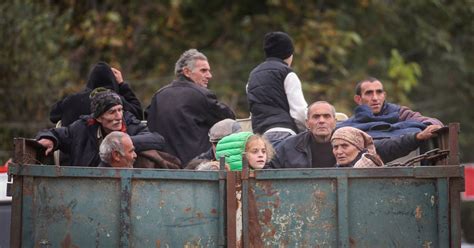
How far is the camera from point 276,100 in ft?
31.4

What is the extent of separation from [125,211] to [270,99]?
2687 millimetres

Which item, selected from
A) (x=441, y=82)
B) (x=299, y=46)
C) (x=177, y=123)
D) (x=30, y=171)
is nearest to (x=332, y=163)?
(x=177, y=123)

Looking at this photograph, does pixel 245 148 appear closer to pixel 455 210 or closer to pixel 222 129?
pixel 222 129

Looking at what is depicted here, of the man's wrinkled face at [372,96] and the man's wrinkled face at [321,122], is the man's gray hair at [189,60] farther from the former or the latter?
the man's wrinkled face at [372,96]

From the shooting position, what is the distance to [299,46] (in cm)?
1867

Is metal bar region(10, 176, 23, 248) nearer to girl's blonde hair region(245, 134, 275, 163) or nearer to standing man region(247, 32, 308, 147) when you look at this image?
girl's blonde hair region(245, 134, 275, 163)

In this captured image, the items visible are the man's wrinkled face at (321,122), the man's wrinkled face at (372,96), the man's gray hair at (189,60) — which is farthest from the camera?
the man's wrinkled face at (372,96)

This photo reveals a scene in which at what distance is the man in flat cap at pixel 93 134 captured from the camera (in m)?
8.49

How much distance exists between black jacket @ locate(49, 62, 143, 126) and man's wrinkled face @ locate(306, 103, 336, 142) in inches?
57.2

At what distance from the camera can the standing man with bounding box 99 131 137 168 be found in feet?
26.0

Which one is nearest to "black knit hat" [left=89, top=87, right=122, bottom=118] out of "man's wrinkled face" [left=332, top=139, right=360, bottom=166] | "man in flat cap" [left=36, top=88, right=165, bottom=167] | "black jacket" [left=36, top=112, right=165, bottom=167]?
"man in flat cap" [left=36, top=88, right=165, bottom=167]

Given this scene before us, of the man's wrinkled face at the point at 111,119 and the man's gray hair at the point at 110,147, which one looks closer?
the man's gray hair at the point at 110,147

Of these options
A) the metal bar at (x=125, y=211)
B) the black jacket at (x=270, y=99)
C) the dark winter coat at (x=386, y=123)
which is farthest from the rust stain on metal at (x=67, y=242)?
the dark winter coat at (x=386, y=123)

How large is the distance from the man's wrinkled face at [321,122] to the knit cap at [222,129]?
0.54 metres
